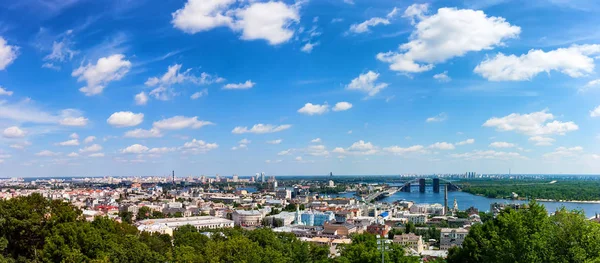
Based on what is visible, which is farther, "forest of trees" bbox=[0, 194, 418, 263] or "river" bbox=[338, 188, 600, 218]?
"river" bbox=[338, 188, 600, 218]

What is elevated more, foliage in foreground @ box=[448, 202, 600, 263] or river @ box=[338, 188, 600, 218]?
foliage in foreground @ box=[448, 202, 600, 263]

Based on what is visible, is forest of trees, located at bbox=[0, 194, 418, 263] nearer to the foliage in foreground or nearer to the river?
the foliage in foreground

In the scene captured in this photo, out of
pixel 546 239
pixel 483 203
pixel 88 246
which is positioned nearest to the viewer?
pixel 546 239

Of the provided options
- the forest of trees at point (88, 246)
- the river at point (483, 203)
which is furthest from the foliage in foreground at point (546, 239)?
the river at point (483, 203)

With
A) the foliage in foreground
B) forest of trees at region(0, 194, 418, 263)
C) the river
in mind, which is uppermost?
the foliage in foreground

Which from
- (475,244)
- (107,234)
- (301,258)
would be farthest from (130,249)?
(475,244)

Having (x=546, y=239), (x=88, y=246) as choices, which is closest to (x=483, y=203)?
(x=546, y=239)

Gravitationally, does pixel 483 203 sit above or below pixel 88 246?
below

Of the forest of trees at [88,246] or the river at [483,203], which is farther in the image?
the river at [483,203]

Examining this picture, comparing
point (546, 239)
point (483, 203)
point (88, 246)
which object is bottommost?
point (483, 203)

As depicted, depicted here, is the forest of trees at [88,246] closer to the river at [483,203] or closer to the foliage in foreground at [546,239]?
the foliage in foreground at [546,239]

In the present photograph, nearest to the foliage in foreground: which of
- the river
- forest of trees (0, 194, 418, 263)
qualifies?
forest of trees (0, 194, 418, 263)

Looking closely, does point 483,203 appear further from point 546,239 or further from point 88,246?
point 88,246

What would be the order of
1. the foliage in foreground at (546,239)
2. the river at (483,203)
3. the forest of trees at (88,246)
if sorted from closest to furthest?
the foliage in foreground at (546,239)
the forest of trees at (88,246)
the river at (483,203)
